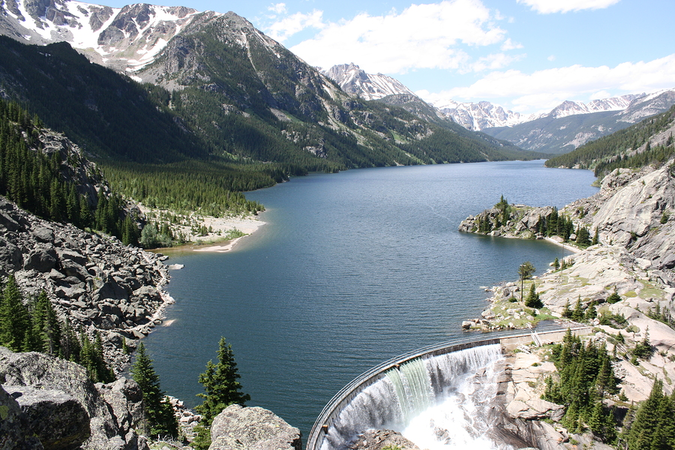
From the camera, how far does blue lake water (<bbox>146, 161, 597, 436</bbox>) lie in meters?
42.1

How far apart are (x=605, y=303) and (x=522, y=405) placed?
912 inches

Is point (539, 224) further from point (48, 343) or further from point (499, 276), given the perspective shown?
point (48, 343)

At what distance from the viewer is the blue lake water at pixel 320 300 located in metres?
42.1

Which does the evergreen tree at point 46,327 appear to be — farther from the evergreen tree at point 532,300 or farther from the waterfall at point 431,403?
the evergreen tree at point 532,300

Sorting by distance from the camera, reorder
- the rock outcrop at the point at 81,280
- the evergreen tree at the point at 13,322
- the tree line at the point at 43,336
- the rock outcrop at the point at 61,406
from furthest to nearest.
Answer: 1. the rock outcrop at the point at 81,280
2. the tree line at the point at 43,336
3. the evergreen tree at the point at 13,322
4. the rock outcrop at the point at 61,406

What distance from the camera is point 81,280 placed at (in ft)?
173

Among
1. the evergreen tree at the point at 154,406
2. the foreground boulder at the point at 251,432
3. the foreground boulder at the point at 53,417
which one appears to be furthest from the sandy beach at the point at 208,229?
the foreground boulder at the point at 53,417

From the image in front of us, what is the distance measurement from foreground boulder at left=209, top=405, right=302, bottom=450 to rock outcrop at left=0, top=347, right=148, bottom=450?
4432 millimetres

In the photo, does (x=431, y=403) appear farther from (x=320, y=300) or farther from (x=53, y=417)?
(x=53, y=417)

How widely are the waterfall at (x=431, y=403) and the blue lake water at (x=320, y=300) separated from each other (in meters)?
3.48

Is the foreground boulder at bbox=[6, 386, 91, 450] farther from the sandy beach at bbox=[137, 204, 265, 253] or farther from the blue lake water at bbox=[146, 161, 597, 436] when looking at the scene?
the sandy beach at bbox=[137, 204, 265, 253]

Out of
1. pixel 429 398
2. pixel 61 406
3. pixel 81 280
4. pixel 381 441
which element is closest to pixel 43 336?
pixel 81 280

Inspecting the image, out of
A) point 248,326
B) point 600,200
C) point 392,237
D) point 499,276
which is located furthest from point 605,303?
point 600,200

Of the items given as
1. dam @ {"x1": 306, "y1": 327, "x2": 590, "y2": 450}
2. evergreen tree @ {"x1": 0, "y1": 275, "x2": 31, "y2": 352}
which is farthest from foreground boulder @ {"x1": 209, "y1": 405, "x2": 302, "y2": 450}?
evergreen tree @ {"x1": 0, "y1": 275, "x2": 31, "y2": 352}
